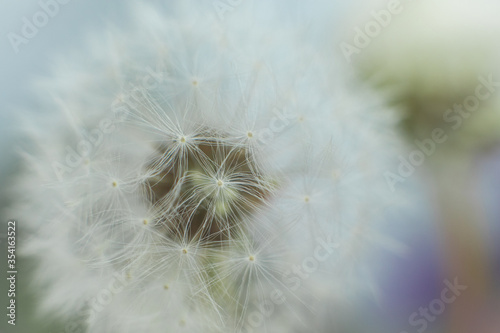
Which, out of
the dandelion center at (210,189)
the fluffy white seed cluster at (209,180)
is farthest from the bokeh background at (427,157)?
the dandelion center at (210,189)

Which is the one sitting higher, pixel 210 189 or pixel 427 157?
pixel 210 189

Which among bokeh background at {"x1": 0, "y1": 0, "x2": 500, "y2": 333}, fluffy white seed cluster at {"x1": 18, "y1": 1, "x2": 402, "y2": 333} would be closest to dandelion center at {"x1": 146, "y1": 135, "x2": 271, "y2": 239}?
fluffy white seed cluster at {"x1": 18, "y1": 1, "x2": 402, "y2": 333}

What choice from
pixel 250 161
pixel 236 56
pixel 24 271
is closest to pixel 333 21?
pixel 236 56

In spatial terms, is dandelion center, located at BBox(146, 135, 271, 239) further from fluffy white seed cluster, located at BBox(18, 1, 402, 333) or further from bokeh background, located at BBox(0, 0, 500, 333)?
bokeh background, located at BBox(0, 0, 500, 333)

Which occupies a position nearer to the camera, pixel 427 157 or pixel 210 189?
pixel 210 189

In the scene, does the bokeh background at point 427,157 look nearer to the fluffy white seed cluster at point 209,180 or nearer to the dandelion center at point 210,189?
the fluffy white seed cluster at point 209,180

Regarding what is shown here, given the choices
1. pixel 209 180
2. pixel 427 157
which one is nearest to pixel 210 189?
pixel 209 180

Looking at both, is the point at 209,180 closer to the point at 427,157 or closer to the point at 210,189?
the point at 210,189
